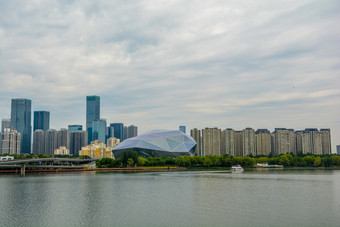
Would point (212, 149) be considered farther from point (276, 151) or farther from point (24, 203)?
point (24, 203)

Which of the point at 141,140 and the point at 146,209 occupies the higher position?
the point at 141,140

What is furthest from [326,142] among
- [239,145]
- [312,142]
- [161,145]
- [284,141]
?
[161,145]

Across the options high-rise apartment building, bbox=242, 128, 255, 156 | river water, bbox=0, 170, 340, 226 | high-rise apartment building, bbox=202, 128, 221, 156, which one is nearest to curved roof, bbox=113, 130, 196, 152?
high-rise apartment building, bbox=202, 128, 221, 156

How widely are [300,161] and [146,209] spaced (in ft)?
322

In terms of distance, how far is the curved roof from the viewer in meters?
143

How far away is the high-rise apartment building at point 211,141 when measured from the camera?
189 metres

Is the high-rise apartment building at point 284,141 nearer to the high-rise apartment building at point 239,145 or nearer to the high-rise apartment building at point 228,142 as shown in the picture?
the high-rise apartment building at point 239,145

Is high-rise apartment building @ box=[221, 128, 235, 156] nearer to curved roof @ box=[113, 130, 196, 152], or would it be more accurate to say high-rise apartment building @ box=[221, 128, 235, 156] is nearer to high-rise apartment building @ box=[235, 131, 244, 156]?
high-rise apartment building @ box=[235, 131, 244, 156]

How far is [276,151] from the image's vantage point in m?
181

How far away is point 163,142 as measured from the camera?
146 m

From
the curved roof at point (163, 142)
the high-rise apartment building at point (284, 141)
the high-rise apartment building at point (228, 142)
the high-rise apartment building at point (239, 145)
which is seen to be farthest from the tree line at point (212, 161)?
the high-rise apartment building at point (239, 145)

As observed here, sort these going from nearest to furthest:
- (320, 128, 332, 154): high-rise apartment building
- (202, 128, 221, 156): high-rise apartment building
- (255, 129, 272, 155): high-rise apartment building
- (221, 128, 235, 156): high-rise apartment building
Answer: (320, 128, 332, 154): high-rise apartment building, (255, 129, 272, 155): high-rise apartment building, (221, 128, 235, 156): high-rise apartment building, (202, 128, 221, 156): high-rise apartment building

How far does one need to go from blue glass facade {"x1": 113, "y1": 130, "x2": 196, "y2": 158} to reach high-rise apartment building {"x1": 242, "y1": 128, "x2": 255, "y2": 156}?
4052 cm

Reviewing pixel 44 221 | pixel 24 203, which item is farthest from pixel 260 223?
pixel 24 203
